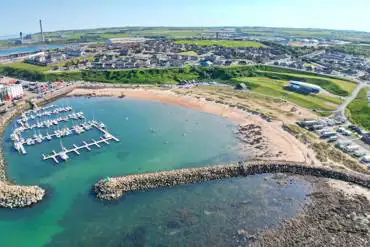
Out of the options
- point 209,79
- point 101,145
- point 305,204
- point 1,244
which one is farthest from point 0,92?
point 305,204

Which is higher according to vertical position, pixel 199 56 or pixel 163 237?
pixel 199 56

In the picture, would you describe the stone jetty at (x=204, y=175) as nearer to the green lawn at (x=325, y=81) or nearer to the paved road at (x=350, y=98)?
the paved road at (x=350, y=98)

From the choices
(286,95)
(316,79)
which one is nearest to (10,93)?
(286,95)

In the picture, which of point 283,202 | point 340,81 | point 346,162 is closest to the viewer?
point 283,202

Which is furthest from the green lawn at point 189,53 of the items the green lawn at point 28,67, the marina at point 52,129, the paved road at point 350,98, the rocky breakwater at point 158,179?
the rocky breakwater at point 158,179

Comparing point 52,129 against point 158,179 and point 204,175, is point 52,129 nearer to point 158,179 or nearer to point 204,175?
point 158,179

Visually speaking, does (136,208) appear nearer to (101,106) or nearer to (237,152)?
(237,152)
